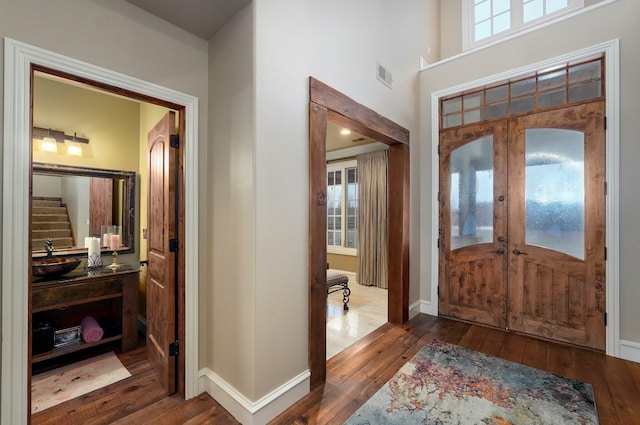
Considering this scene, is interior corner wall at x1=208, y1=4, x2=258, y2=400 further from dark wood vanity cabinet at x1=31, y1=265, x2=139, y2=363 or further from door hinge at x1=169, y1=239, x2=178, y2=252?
dark wood vanity cabinet at x1=31, y1=265, x2=139, y2=363

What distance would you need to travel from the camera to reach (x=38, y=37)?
1455 millimetres

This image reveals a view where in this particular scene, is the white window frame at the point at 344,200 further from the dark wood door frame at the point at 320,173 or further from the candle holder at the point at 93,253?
the candle holder at the point at 93,253

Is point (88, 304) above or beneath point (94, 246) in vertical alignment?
beneath

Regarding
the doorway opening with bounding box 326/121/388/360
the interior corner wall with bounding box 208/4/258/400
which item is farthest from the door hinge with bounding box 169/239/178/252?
the doorway opening with bounding box 326/121/388/360

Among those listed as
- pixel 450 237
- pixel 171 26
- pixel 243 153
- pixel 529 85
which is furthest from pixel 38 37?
pixel 529 85

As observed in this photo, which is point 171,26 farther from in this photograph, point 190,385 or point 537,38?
point 537,38

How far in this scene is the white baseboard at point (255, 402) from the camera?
1.71 meters

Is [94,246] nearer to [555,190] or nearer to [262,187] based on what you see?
[262,187]

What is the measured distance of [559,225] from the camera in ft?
9.27

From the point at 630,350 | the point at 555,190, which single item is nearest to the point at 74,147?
the point at 555,190

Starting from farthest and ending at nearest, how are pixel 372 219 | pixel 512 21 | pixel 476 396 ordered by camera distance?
pixel 372 219
pixel 512 21
pixel 476 396

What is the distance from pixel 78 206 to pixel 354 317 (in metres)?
3.35

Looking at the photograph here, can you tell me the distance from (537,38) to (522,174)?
1446 mm

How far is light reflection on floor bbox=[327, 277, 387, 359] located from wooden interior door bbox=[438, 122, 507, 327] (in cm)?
89
